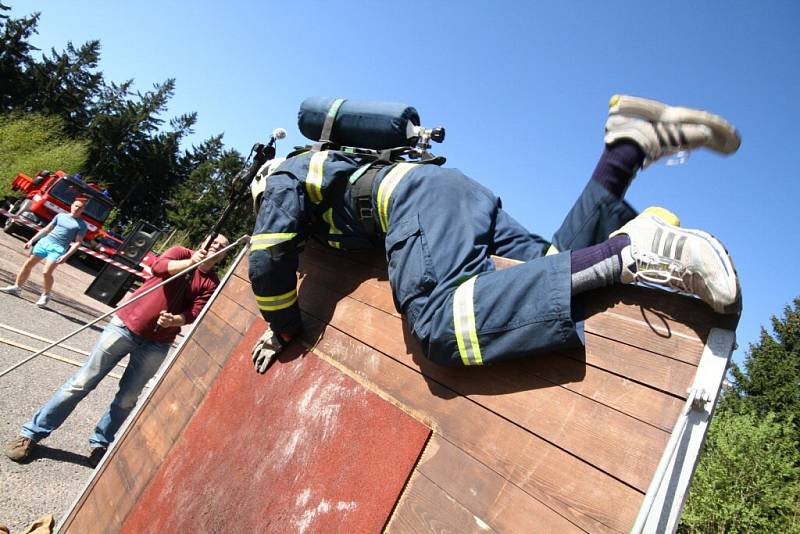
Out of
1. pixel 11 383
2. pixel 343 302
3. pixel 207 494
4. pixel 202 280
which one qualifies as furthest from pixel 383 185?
pixel 11 383

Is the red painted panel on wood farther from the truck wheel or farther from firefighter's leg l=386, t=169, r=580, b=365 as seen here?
the truck wheel

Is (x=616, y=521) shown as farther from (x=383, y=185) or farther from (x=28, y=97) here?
(x=28, y=97)

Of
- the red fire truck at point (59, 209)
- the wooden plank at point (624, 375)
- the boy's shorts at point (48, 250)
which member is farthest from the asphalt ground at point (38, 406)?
the red fire truck at point (59, 209)

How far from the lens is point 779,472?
341 inches

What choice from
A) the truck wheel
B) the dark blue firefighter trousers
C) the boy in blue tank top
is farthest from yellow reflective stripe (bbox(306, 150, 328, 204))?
the truck wheel

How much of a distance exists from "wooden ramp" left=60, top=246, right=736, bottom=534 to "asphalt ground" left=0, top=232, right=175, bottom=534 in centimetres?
133

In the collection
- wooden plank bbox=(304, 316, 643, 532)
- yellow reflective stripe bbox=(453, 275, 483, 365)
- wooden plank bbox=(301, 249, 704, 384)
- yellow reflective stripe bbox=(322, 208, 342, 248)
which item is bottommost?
wooden plank bbox=(304, 316, 643, 532)

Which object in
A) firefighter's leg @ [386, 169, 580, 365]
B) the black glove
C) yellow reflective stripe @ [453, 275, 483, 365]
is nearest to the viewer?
firefighter's leg @ [386, 169, 580, 365]

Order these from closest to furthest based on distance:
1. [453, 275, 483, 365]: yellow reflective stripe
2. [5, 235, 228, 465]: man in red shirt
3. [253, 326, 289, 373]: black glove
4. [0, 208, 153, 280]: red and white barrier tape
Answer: [453, 275, 483, 365]: yellow reflective stripe
[253, 326, 289, 373]: black glove
[5, 235, 228, 465]: man in red shirt
[0, 208, 153, 280]: red and white barrier tape

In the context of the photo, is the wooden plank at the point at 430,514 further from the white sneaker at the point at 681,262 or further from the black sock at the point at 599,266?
the white sneaker at the point at 681,262

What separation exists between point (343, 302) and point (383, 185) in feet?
2.14

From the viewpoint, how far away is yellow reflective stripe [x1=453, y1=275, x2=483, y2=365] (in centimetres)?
176

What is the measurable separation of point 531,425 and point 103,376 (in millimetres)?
3609

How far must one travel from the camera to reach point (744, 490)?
27.1ft
